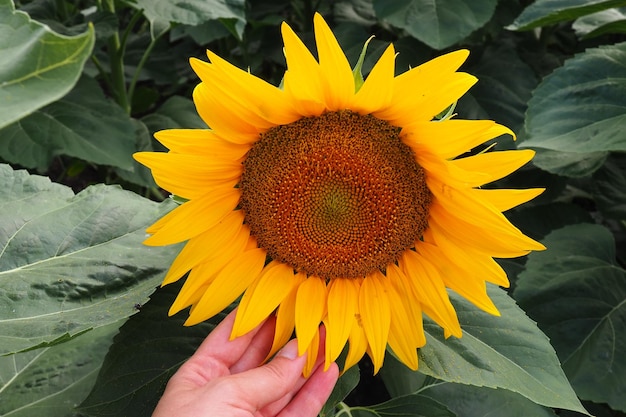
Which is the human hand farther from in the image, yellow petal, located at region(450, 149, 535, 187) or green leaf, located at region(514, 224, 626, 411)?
green leaf, located at region(514, 224, 626, 411)

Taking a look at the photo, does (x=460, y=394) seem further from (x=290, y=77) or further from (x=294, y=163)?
(x=290, y=77)

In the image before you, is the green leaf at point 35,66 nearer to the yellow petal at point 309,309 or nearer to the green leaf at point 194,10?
the yellow petal at point 309,309

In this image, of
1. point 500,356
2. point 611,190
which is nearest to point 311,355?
point 500,356

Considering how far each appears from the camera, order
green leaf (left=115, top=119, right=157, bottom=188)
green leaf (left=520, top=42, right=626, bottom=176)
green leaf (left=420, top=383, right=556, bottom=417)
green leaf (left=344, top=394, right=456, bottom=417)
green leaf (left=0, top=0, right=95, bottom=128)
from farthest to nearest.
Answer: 1. green leaf (left=115, top=119, right=157, bottom=188)
2. green leaf (left=520, top=42, right=626, bottom=176)
3. green leaf (left=420, top=383, right=556, bottom=417)
4. green leaf (left=344, top=394, right=456, bottom=417)
5. green leaf (left=0, top=0, right=95, bottom=128)

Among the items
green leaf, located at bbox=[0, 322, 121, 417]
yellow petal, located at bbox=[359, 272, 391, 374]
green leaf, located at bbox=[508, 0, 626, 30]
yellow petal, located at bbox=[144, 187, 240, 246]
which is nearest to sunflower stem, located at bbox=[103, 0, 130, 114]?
green leaf, located at bbox=[0, 322, 121, 417]

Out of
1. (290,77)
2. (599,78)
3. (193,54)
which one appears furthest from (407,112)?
(193,54)

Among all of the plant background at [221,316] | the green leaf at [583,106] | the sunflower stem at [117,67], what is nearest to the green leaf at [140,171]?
the plant background at [221,316]
